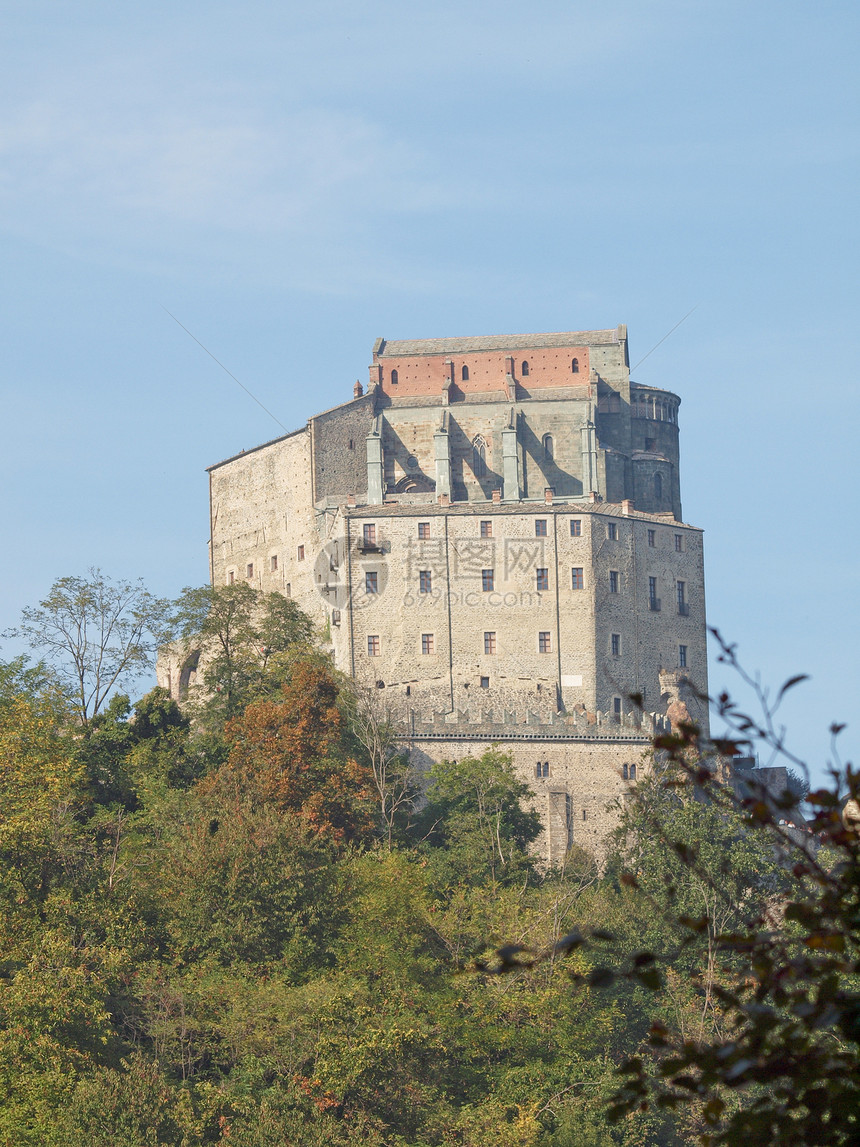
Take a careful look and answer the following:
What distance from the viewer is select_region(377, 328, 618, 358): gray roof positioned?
86.7 metres

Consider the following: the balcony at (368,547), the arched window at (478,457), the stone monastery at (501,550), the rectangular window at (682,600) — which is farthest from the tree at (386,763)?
the arched window at (478,457)

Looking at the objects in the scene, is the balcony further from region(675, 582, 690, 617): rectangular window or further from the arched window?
region(675, 582, 690, 617): rectangular window

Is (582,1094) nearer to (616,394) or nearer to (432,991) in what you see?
(432,991)

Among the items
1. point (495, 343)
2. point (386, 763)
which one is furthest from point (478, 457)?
point (386, 763)

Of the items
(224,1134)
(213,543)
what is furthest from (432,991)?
(213,543)

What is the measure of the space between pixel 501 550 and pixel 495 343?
1942cm

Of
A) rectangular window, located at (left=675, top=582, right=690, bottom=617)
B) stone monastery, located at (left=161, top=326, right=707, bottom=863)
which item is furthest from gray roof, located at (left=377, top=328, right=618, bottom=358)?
rectangular window, located at (left=675, top=582, right=690, bottom=617)

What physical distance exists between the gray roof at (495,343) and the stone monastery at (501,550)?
0.14 meters

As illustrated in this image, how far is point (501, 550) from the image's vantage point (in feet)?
235

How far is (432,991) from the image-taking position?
47.6 m

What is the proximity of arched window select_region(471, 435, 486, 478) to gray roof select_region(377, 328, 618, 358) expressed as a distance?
23.5 ft

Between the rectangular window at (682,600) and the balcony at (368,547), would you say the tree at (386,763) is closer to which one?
the balcony at (368,547)

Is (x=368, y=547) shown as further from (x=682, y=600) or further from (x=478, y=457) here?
(x=682, y=600)

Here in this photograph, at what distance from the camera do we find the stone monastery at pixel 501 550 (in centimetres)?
6756
